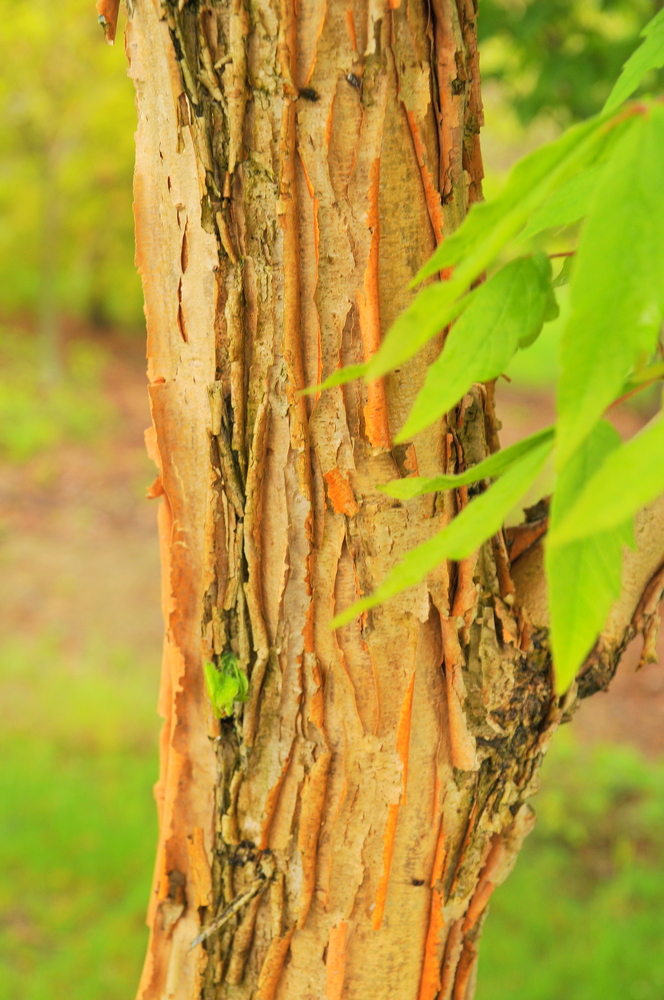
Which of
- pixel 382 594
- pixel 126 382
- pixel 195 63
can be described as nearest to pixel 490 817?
pixel 382 594

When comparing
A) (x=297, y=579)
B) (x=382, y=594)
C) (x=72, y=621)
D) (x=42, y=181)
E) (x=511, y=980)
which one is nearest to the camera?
(x=382, y=594)

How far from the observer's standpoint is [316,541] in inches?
34.1

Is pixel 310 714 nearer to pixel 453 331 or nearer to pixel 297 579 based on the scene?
pixel 297 579

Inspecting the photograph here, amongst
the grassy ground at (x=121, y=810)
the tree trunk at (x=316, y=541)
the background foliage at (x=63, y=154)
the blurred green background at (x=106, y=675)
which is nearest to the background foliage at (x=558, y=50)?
the blurred green background at (x=106, y=675)

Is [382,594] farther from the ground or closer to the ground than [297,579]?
closer to the ground

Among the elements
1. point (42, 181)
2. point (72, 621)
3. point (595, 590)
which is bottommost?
point (595, 590)

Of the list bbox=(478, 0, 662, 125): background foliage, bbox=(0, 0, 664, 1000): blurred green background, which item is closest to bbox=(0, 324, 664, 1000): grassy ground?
bbox=(0, 0, 664, 1000): blurred green background

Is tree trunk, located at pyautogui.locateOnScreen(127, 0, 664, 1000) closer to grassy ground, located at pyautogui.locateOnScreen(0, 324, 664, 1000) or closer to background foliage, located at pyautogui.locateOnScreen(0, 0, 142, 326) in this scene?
grassy ground, located at pyautogui.locateOnScreen(0, 324, 664, 1000)

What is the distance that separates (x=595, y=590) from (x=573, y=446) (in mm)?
87

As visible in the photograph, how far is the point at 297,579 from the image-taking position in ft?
2.88

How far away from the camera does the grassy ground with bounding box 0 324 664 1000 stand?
241 cm

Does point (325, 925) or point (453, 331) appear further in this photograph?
point (325, 925)

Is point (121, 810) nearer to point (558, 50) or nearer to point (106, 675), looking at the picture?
point (106, 675)

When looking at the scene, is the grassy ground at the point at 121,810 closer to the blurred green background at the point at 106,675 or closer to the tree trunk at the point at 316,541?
the blurred green background at the point at 106,675
